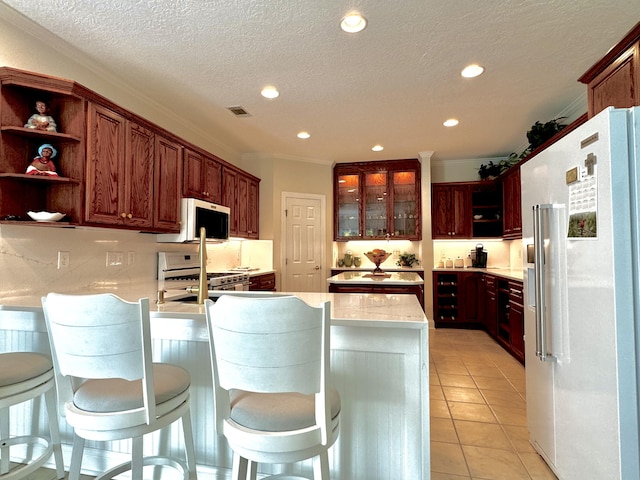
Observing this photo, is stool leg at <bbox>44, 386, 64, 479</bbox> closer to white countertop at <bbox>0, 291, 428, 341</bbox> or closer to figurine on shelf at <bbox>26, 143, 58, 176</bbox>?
white countertop at <bbox>0, 291, 428, 341</bbox>

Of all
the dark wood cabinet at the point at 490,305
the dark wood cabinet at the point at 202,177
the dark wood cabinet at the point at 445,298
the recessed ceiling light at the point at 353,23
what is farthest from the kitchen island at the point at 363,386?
the dark wood cabinet at the point at 445,298

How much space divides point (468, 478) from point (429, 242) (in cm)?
396

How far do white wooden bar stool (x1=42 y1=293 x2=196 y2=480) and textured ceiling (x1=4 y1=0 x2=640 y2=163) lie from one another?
6.14 feet

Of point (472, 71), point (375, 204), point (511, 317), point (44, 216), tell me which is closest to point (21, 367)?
point (44, 216)

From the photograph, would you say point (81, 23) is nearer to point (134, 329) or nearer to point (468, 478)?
point (134, 329)

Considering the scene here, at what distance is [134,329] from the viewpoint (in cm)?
123

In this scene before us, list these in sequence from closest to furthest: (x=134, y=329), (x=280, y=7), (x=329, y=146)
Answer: (x=134, y=329) → (x=280, y=7) → (x=329, y=146)

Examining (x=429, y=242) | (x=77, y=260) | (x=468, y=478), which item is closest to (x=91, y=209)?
(x=77, y=260)

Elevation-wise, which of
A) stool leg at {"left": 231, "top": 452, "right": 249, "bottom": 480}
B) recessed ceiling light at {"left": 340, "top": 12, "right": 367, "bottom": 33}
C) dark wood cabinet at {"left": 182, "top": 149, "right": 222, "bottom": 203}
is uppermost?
recessed ceiling light at {"left": 340, "top": 12, "right": 367, "bottom": 33}

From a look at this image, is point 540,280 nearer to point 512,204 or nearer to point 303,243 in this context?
point 512,204

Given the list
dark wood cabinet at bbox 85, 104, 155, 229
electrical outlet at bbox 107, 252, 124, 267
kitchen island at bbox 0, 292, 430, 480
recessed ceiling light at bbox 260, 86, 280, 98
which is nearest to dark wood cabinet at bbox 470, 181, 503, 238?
recessed ceiling light at bbox 260, 86, 280, 98

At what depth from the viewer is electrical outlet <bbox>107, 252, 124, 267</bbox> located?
2.92 metres

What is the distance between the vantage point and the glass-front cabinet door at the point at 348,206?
5.95 m

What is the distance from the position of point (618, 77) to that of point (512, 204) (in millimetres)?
3109
